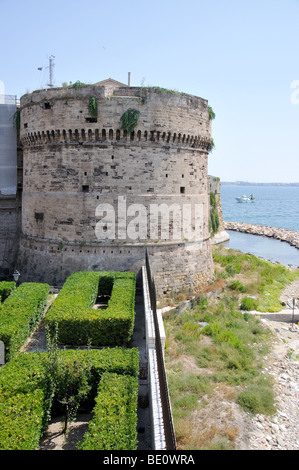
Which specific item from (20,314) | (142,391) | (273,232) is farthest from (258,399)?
(273,232)

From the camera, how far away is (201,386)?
37.1ft

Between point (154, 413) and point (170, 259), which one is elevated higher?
point (170, 259)

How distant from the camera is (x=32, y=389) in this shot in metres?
8.34

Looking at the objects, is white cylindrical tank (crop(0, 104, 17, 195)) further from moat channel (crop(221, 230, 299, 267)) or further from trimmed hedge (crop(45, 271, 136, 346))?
moat channel (crop(221, 230, 299, 267))

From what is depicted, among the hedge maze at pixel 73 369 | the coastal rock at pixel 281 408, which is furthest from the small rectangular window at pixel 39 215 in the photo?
the coastal rock at pixel 281 408

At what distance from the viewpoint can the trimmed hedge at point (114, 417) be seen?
6.71 metres

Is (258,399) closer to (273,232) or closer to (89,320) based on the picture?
(89,320)

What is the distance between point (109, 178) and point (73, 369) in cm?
978

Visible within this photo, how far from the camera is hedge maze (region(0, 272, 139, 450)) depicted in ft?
23.2

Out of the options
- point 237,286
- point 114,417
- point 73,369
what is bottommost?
point 237,286
